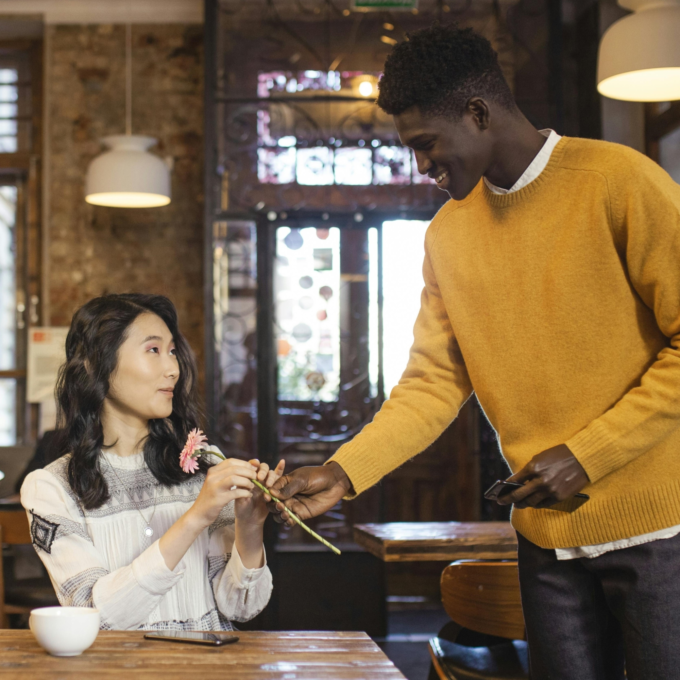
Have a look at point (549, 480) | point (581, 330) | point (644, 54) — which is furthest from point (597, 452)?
point (644, 54)

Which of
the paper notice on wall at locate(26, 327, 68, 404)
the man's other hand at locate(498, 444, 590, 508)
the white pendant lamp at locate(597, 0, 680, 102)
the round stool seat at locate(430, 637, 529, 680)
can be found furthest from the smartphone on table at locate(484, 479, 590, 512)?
the paper notice on wall at locate(26, 327, 68, 404)

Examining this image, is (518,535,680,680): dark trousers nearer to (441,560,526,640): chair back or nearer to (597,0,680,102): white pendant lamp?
(441,560,526,640): chair back

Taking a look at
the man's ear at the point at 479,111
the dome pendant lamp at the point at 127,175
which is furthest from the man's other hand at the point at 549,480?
the dome pendant lamp at the point at 127,175

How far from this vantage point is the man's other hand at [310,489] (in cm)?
142

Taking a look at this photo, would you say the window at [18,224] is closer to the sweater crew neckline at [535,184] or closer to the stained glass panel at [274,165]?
the stained glass panel at [274,165]

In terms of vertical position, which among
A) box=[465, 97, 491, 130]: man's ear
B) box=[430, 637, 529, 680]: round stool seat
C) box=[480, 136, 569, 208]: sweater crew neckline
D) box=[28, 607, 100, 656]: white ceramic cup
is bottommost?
box=[430, 637, 529, 680]: round stool seat

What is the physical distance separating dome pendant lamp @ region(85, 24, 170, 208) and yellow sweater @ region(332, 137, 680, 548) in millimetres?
2880

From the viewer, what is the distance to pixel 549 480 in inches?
47.1

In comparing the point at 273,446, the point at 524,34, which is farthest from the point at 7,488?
the point at 524,34

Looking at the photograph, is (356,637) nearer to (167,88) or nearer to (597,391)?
(597,391)

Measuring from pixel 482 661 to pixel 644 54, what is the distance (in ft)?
6.59

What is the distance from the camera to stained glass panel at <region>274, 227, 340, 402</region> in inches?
178

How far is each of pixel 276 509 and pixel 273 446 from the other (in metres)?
3.09

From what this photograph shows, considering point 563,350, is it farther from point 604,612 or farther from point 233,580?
Answer: point 233,580
